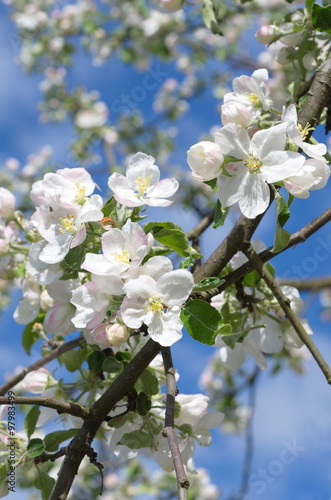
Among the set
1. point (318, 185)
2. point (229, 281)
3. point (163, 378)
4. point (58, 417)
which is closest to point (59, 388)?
point (58, 417)

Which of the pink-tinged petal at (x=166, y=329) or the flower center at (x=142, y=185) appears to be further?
the flower center at (x=142, y=185)

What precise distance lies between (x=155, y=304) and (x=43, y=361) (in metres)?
0.53

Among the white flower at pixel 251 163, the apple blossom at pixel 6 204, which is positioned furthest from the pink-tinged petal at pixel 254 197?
the apple blossom at pixel 6 204

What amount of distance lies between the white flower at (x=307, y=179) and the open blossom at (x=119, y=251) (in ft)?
0.80

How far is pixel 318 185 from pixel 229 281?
0.78ft

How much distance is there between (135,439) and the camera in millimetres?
1084

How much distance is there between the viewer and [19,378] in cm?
132

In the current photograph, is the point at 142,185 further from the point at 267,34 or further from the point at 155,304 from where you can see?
the point at 267,34

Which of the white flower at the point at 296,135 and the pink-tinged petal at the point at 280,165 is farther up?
the white flower at the point at 296,135

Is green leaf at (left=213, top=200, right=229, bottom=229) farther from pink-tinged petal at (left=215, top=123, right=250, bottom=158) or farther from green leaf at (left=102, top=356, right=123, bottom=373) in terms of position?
green leaf at (left=102, top=356, right=123, bottom=373)

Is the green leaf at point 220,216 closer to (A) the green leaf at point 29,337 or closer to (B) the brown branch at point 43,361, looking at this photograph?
(B) the brown branch at point 43,361

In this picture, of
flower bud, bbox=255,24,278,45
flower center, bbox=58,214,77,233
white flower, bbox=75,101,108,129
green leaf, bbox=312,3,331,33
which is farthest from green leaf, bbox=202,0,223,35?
white flower, bbox=75,101,108,129

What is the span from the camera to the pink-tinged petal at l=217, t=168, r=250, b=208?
0.97 metres

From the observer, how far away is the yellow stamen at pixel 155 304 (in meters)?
0.89
